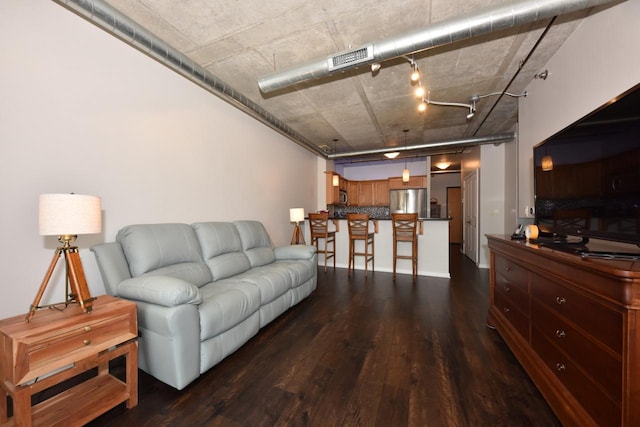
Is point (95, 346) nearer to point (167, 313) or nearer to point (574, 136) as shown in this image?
point (167, 313)

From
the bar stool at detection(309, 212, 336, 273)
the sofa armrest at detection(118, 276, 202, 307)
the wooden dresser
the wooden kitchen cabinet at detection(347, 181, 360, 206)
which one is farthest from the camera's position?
the wooden kitchen cabinet at detection(347, 181, 360, 206)

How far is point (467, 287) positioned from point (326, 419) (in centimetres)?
318

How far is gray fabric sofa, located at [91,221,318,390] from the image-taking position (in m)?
1.45

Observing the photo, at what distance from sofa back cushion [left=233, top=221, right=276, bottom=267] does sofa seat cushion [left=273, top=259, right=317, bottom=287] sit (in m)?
0.17

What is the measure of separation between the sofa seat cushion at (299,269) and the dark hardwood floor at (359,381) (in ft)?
1.28

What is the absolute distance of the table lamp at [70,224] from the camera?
1.23 meters

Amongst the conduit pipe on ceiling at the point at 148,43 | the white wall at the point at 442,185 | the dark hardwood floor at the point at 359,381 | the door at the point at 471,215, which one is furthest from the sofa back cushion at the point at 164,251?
the white wall at the point at 442,185

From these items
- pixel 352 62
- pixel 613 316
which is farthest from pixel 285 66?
pixel 613 316

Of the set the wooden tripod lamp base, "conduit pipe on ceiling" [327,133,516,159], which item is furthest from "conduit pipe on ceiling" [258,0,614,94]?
"conduit pipe on ceiling" [327,133,516,159]

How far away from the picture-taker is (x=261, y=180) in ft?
12.6

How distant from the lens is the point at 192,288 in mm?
1529

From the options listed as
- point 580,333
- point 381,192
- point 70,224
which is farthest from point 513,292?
point 381,192

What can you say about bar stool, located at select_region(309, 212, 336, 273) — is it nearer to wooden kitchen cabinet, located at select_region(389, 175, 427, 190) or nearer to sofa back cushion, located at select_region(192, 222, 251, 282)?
sofa back cushion, located at select_region(192, 222, 251, 282)

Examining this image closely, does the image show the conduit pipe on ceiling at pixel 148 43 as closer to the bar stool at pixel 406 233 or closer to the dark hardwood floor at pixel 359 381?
the dark hardwood floor at pixel 359 381
